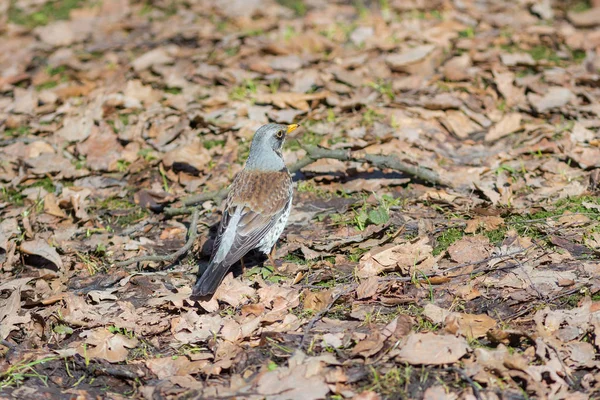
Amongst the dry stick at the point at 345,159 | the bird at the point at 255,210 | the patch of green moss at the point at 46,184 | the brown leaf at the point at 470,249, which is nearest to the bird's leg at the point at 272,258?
the bird at the point at 255,210

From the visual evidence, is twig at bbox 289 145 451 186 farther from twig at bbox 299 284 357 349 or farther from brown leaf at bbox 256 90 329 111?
twig at bbox 299 284 357 349

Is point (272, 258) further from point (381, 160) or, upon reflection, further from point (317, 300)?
point (381, 160)

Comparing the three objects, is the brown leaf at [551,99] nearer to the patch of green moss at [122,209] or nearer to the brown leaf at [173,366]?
the patch of green moss at [122,209]

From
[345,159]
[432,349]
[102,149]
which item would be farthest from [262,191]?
[102,149]

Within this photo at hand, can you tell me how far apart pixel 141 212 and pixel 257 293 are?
2.23m

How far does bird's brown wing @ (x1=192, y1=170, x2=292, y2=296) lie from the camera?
244 inches

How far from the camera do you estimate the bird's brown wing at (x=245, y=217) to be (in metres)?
6.20

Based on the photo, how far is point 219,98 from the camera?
9672mm

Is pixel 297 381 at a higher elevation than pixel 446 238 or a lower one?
higher

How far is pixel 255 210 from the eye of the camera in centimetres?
671

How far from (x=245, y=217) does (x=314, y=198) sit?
56.6 inches

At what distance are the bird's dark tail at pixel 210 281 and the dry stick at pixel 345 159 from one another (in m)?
1.62

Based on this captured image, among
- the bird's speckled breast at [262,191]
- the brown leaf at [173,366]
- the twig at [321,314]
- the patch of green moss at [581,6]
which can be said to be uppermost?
the bird's speckled breast at [262,191]

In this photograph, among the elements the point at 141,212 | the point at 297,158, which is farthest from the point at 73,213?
the point at 297,158
